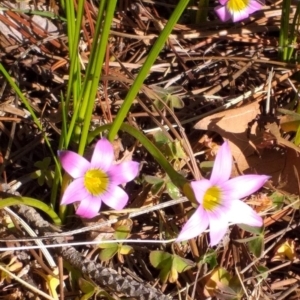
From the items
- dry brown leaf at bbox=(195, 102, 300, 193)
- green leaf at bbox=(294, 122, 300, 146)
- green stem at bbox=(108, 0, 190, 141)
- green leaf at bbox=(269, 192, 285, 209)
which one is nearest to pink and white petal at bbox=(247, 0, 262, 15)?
dry brown leaf at bbox=(195, 102, 300, 193)

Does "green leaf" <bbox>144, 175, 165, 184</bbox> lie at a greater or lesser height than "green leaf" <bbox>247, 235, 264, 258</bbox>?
greater

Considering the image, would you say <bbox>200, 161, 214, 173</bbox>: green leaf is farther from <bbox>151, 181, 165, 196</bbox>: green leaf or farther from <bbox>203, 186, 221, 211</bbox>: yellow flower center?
<bbox>203, 186, 221, 211</bbox>: yellow flower center

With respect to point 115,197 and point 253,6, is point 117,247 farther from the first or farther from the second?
point 253,6

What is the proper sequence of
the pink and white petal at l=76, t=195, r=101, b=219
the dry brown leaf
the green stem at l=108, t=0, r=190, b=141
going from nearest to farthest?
the green stem at l=108, t=0, r=190, b=141
the pink and white petal at l=76, t=195, r=101, b=219
the dry brown leaf

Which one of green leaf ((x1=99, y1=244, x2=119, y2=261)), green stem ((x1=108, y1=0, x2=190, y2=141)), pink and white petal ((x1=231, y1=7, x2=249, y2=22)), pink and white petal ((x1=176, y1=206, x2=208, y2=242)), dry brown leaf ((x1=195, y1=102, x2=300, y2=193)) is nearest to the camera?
green stem ((x1=108, y1=0, x2=190, y2=141))

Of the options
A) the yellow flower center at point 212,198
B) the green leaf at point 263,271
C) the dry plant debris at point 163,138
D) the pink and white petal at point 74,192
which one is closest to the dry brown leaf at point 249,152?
the dry plant debris at point 163,138

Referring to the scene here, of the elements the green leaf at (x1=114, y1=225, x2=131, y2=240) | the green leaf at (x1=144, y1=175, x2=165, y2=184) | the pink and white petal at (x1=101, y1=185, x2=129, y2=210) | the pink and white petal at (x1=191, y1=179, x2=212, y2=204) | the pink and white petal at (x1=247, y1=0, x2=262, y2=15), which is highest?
the pink and white petal at (x1=247, y1=0, x2=262, y2=15)

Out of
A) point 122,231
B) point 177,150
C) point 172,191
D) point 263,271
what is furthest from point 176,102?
point 263,271
